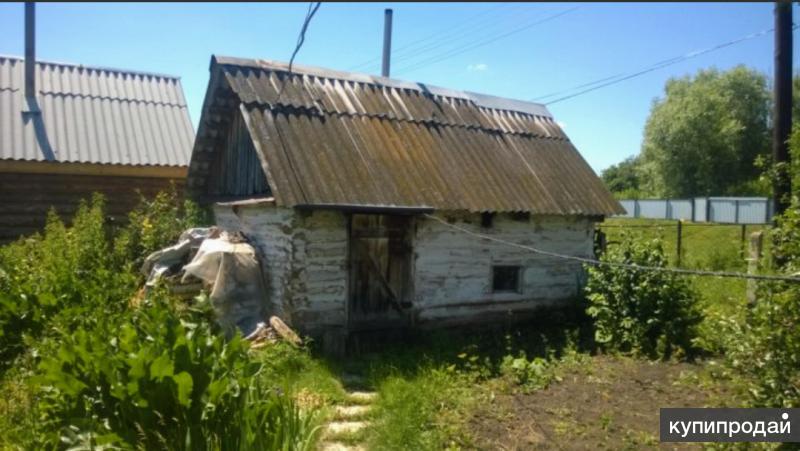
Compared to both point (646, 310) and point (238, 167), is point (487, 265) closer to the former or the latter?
point (646, 310)

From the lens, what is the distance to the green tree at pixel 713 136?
4206 cm

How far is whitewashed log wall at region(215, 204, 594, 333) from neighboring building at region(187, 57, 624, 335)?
0.02 m

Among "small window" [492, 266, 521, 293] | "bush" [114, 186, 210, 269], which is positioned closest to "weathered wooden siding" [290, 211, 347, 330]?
"small window" [492, 266, 521, 293]

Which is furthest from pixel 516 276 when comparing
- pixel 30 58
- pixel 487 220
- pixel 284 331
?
pixel 30 58

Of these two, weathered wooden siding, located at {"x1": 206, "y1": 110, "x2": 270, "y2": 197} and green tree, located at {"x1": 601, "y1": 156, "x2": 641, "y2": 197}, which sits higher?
green tree, located at {"x1": 601, "y1": 156, "x2": 641, "y2": 197}

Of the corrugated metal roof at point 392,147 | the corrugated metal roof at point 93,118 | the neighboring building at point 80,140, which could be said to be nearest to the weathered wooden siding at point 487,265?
the corrugated metal roof at point 392,147

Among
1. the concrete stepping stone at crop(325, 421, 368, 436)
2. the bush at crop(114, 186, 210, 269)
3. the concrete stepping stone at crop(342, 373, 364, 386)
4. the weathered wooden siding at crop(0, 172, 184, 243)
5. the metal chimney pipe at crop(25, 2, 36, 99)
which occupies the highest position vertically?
the metal chimney pipe at crop(25, 2, 36, 99)

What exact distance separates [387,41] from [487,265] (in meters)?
10.5

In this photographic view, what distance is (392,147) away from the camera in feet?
32.8

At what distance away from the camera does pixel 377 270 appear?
9.13m

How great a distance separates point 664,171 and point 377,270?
4130cm

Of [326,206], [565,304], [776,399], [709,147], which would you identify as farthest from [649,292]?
[709,147]

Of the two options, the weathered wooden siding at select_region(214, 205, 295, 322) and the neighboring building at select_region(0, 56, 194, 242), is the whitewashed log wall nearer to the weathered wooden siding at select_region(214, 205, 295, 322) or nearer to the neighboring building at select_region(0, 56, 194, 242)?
the weathered wooden siding at select_region(214, 205, 295, 322)

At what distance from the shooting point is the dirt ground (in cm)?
528
